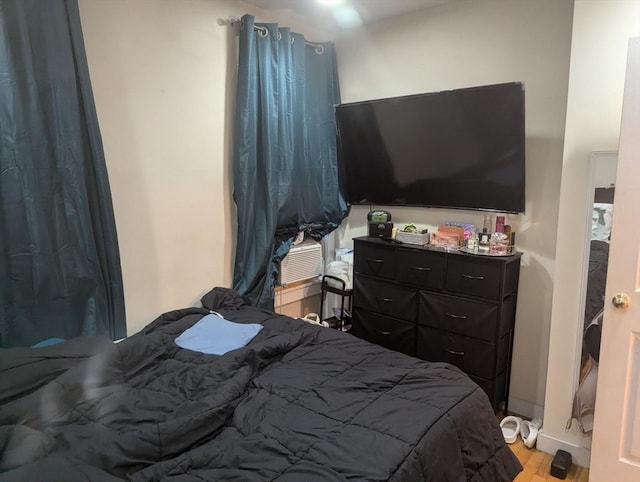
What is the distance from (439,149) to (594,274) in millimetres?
1157

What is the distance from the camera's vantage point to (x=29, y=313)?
6.66 ft

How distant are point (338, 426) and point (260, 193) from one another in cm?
184

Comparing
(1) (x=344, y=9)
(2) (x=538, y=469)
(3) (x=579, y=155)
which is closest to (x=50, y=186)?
(1) (x=344, y=9)

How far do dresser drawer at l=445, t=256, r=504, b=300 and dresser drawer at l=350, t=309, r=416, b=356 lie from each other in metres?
0.42

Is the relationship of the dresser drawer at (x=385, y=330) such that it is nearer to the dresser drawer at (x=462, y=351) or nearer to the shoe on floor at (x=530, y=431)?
the dresser drawer at (x=462, y=351)

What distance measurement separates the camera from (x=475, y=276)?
2609 mm

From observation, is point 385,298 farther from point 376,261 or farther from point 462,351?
point 462,351

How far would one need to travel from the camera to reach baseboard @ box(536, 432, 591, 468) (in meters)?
2.31

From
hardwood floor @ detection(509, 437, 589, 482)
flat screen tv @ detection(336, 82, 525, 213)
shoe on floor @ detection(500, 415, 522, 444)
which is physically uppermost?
flat screen tv @ detection(336, 82, 525, 213)

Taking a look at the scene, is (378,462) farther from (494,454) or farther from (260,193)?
(260,193)

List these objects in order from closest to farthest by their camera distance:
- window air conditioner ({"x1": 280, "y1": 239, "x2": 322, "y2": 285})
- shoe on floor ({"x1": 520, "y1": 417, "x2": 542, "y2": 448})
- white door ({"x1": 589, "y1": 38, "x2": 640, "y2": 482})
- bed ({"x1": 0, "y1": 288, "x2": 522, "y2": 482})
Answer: bed ({"x1": 0, "y1": 288, "x2": 522, "y2": 482}) < white door ({"x1": 589, "y1": 38, "x2": 640, "y2": 482}) < shoe on floor ({"x1": 520, "y1": 417, "x2": 542, "y2": 448}) < window air conditioner ({"x1": 280, "y1": 239, "x2": 322, "y2": 285})

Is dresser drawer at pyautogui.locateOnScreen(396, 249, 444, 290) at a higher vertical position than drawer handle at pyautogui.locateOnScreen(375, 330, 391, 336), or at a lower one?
higher

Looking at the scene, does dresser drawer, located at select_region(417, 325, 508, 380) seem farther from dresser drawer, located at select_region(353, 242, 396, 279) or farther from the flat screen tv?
the flat screen tv

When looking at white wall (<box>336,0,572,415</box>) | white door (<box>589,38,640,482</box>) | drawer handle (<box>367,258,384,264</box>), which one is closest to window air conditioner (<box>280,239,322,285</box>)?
drawer handle (<box>367,258,384,264</box>)
